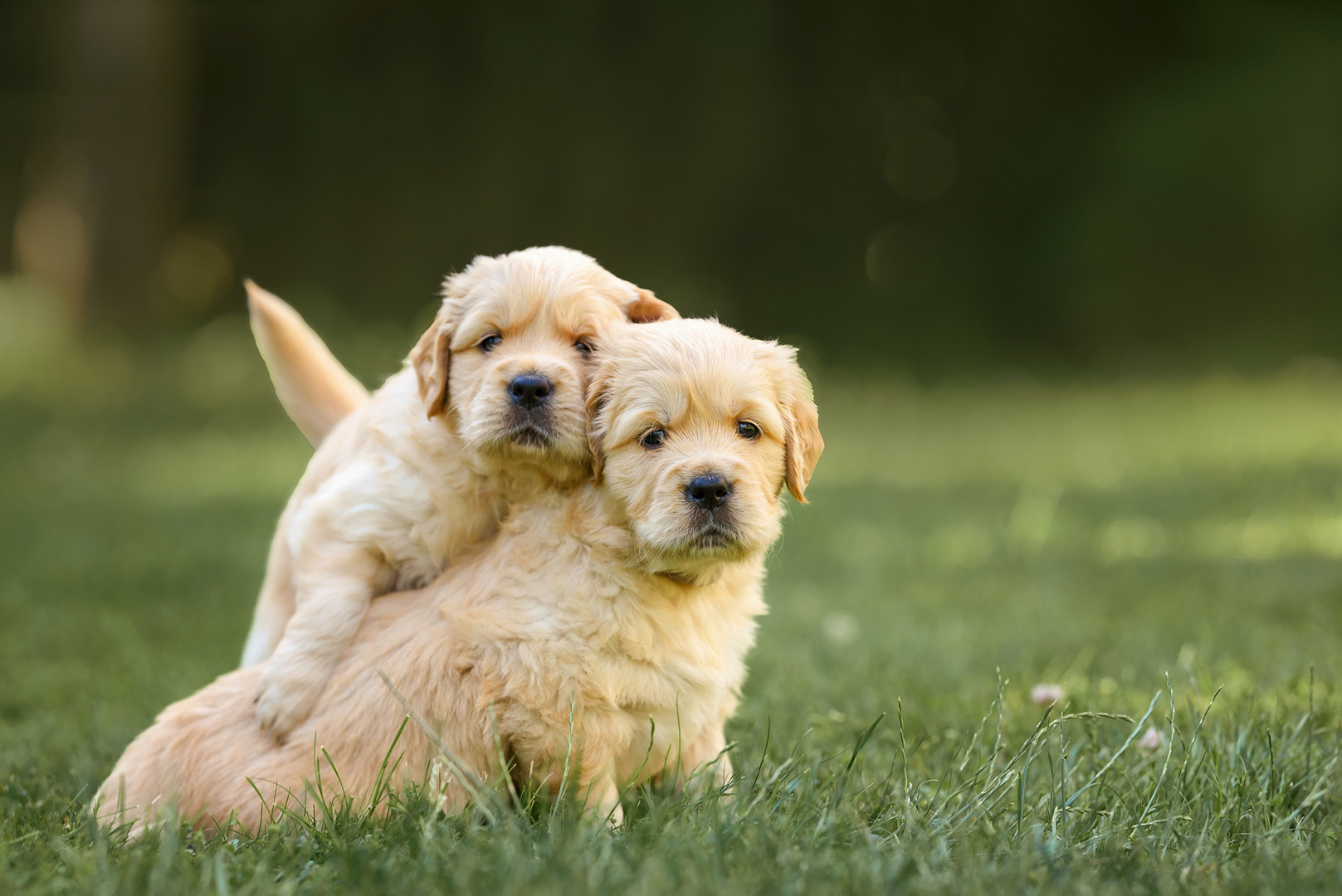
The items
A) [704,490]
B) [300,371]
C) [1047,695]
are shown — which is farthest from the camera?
[300,371]

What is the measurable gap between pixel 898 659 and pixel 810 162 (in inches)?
444

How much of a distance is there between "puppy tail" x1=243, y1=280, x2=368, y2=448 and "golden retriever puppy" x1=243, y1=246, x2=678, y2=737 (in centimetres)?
64

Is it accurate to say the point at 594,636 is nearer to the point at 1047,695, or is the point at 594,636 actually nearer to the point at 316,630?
the point at 316,630

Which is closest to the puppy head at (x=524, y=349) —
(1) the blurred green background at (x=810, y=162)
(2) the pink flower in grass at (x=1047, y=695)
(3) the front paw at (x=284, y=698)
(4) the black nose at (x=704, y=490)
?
(4) the black nose at (x=704, y=490)

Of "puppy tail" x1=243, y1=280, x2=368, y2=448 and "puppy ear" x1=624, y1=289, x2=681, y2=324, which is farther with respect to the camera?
"puppy tail" x1=243, y1=280, x2=368, y2=448

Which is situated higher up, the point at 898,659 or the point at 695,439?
the point at 695,439

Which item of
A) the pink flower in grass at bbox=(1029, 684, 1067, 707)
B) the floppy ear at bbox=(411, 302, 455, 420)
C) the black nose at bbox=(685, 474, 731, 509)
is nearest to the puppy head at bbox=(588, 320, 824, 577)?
the black nose at bbox=(685, 474, 731, 509)

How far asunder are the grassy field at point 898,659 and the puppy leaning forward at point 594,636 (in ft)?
0.52

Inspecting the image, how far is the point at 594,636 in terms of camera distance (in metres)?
2.49

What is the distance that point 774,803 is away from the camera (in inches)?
95.9

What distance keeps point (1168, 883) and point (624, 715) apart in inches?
41.3

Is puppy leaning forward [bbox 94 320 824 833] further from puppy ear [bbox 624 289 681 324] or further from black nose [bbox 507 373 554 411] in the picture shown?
puppy ear [bbox 624 289 681 324]

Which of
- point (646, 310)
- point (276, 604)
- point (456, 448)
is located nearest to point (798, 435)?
point (646, 310)

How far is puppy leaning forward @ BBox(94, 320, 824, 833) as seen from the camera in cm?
247
